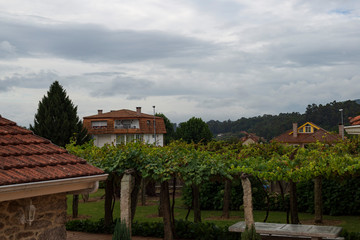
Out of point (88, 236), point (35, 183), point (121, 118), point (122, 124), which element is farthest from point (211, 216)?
point (122, 124)

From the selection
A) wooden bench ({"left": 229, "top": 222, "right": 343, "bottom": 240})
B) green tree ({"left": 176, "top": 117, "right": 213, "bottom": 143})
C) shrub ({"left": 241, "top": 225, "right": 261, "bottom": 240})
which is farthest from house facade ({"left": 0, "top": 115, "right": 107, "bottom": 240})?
green tree ({"left": 176, "top": 117, "right": 213, "bottom": 143})

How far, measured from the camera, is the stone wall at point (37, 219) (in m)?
5.54

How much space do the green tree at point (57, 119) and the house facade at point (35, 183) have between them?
31.0 meters

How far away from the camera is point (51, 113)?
38.0 metres

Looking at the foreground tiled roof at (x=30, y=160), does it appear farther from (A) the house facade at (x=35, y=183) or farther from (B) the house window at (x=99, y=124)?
(B) the house window at (x=99, y=124)

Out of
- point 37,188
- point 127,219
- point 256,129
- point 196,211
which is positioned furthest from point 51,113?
point 256,129

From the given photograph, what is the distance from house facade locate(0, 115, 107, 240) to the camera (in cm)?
529

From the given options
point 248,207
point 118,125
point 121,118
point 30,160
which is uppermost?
point 121,118

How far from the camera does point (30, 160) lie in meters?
5.82

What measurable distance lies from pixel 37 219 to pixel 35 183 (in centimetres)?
91

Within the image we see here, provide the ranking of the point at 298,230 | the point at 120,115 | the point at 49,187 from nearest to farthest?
the point at 49,187, the point at 298,230, the point at 120,115

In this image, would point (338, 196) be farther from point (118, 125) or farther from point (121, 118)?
point (118, 125)

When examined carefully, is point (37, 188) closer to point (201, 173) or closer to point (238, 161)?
point (201, 173)

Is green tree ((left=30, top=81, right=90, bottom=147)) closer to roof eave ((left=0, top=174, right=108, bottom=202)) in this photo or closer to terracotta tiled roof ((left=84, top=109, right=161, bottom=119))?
terracotta tiled roof ((left=84, top=109, right=161, bottom=119))
